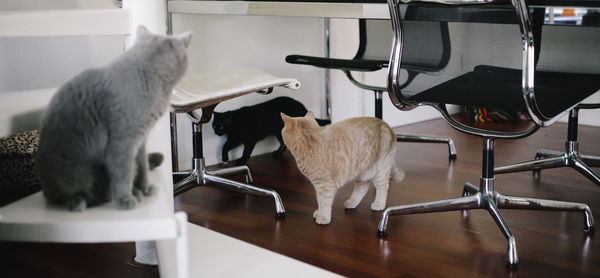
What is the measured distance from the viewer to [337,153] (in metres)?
2.36

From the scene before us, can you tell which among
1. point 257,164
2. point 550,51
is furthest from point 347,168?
point 257,164

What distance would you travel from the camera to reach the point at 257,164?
335cm

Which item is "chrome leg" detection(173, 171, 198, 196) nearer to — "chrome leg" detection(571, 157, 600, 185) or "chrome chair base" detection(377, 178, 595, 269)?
"chrome chair base" detection(377, 178, 595, 269)

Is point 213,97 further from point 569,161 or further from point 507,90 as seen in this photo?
point 569,161

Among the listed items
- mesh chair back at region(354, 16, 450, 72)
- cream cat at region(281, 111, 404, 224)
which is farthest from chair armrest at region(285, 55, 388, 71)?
mesh chair back at region(354, 16, 450, 72)

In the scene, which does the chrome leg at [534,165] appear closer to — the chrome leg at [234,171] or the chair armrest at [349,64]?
the chair armrest at [349,64]

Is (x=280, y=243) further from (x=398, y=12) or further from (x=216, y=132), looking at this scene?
(x=216, y=132)

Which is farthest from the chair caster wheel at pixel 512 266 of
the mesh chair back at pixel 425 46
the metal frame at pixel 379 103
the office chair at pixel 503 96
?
the metal frame at pixel 379 103

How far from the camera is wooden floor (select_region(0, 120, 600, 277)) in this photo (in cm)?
196

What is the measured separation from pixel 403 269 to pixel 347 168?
20.4 inches

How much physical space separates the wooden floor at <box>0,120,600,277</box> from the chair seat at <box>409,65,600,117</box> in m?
0.47

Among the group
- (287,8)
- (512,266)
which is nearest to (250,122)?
(287,8)

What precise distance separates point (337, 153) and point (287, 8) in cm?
Result: 63

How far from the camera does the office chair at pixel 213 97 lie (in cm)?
238
